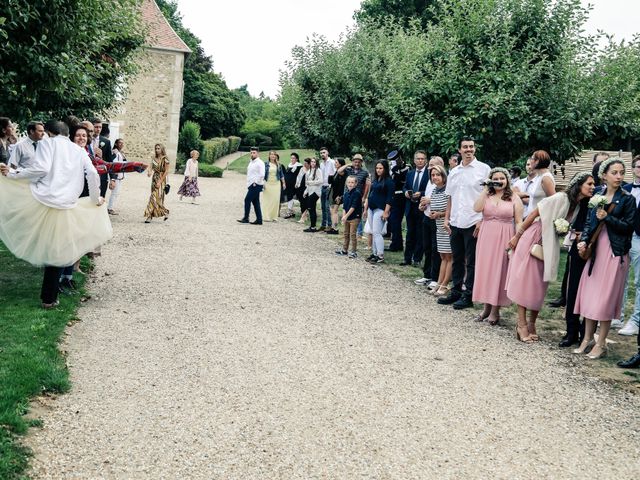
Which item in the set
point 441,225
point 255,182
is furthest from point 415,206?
point 255,182

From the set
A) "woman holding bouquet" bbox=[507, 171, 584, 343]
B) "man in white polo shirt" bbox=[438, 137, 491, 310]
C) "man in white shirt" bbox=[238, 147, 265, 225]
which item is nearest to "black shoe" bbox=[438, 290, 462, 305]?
"man in white polo shirt" bbox=[438, 137, 491, 310]

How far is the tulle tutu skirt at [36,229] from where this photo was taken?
7551 millimetres

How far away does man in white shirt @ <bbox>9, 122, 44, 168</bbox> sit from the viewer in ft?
25.5

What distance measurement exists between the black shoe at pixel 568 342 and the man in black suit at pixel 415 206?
188 inches

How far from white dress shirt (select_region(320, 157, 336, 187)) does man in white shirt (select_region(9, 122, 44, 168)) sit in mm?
9855

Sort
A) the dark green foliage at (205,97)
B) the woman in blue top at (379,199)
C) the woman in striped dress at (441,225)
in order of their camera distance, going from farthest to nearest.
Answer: the dark green foliage at (205,97), the woman in blue top at (379,199), the woman in striped dress at (441,225)

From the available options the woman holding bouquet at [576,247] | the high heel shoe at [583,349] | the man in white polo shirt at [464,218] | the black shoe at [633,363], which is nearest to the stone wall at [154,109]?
the man in white polo shirt at [464,218]

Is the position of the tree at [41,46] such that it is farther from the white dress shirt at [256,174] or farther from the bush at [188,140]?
the bush at [188,140]

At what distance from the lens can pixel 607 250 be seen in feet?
23.3

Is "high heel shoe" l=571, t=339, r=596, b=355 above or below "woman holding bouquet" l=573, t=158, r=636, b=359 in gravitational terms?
below

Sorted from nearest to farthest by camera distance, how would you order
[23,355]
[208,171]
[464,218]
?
[23,355] < [464,218] < [208,171]

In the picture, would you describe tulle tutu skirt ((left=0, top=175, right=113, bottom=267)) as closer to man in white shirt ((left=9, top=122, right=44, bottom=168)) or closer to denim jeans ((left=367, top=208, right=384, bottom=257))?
man in white shirt ((left=9, top=122, right=44, bottom=168))

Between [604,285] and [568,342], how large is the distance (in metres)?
0.88

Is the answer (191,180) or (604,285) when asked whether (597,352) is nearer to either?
(604,285)
